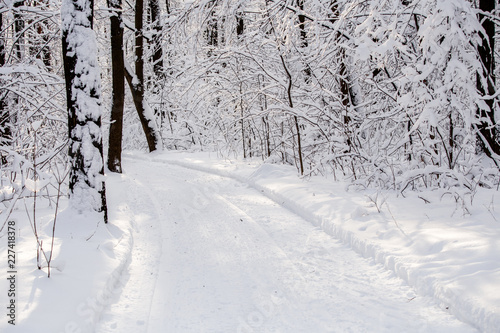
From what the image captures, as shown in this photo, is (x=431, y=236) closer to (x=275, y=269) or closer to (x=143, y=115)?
(x=275, y=269)

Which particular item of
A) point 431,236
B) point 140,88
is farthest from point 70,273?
point 140,88

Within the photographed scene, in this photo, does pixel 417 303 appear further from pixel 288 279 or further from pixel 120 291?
pixel 120 291

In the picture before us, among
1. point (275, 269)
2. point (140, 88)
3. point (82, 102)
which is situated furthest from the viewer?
point (140, 88)

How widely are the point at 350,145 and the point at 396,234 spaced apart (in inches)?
151

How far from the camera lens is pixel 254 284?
3.80 metres

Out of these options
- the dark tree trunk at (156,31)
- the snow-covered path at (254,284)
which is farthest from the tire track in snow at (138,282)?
the dark tree trunk at (156,31)

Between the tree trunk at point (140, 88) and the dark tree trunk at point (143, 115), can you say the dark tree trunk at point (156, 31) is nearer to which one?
the tree trunk at point (140, 88)

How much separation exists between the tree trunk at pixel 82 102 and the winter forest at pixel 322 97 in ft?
0.05

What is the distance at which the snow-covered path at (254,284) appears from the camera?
3092 mm

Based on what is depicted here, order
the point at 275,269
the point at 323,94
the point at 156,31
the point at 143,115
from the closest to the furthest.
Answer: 1. the point at 275,269
2. the point at 323,94
3. the point at 143,115
4. the point at 156,31

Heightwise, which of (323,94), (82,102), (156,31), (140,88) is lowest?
(82,102)

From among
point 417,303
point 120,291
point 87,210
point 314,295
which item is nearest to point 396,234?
point 417,303

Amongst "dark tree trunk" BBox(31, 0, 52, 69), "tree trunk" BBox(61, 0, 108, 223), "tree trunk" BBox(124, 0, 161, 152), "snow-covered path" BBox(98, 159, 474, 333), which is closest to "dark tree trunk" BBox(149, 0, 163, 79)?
"tree trunk" BBox(124, 0, 161, 152)

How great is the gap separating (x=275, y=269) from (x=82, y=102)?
3.62 metres
